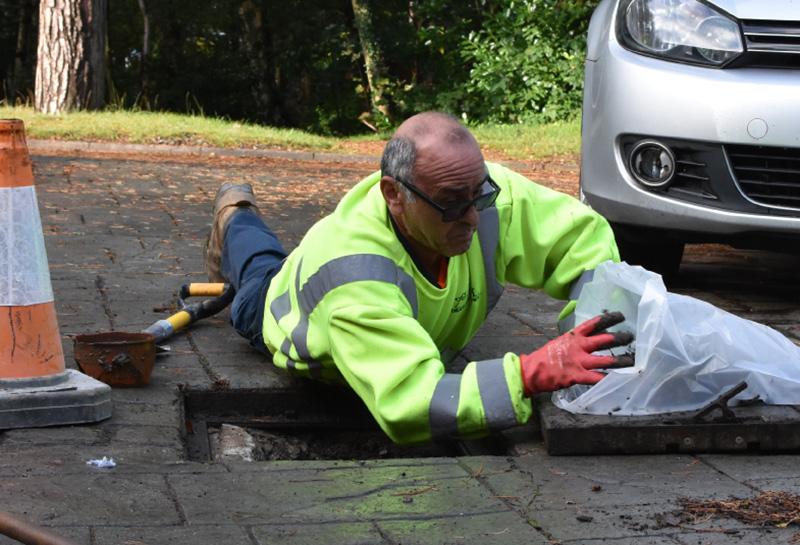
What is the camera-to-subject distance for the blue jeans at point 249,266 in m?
4.70

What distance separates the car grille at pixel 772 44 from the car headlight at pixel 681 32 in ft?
0.14

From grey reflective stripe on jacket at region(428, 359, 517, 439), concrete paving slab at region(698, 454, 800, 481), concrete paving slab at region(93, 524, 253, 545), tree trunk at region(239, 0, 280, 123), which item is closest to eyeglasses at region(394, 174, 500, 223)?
grey reflective stripe on jacket at region(428, 359, 517, 439)

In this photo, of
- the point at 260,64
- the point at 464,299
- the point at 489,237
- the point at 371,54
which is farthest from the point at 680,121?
the point at 260,64

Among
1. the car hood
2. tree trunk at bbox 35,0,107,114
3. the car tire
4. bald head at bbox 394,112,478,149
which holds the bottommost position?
tree trunk at bbox 35,0,107,114

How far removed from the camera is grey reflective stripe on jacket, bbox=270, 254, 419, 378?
148 inches

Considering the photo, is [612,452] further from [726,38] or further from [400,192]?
[726,38]

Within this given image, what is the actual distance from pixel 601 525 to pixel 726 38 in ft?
→ 9.07

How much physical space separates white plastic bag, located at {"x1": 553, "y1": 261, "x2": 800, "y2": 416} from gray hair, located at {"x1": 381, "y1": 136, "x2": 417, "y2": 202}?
688 millimetres

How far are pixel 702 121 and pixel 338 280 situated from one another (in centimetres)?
208

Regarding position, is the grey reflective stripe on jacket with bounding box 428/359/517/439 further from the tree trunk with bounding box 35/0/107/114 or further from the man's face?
the tree trunk with bounding box 35/0/107/114

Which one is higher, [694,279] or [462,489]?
[462,489]

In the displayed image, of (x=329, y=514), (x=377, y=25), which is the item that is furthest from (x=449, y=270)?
(x=377, y=25)

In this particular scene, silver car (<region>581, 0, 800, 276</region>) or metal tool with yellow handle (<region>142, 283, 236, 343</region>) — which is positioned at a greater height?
silver car (<region>581, 0, 800, 276</region>)

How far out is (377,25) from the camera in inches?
846
